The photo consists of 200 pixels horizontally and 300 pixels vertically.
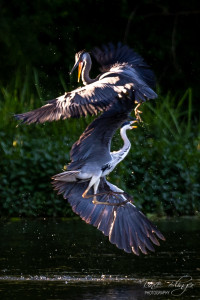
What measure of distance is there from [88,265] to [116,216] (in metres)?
0.51

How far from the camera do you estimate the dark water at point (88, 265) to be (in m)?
6.33

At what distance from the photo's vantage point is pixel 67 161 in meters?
10.3

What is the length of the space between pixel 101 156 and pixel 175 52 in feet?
29.6

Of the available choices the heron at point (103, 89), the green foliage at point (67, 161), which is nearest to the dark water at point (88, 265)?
the green foliage at point (67, 161)

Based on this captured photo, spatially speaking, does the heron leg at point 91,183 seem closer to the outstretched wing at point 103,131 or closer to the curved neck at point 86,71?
the outstretched wing at point 103,131

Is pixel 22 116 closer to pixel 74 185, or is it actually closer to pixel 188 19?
pixel 74 185

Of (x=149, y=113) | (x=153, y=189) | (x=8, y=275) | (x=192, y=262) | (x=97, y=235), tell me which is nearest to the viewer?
(x=8, y=275)

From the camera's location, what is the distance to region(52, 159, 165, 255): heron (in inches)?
278

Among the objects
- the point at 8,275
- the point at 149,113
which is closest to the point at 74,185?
the point at 8,275

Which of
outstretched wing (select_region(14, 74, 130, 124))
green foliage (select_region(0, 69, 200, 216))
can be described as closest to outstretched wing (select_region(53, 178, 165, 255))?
outstretched wing (select_region(14, 74, 130, 124))

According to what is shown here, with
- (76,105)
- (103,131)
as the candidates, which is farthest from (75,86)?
(76,105)

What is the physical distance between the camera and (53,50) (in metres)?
15.1

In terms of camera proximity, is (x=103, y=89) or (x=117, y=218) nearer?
(x=103, y=89)
